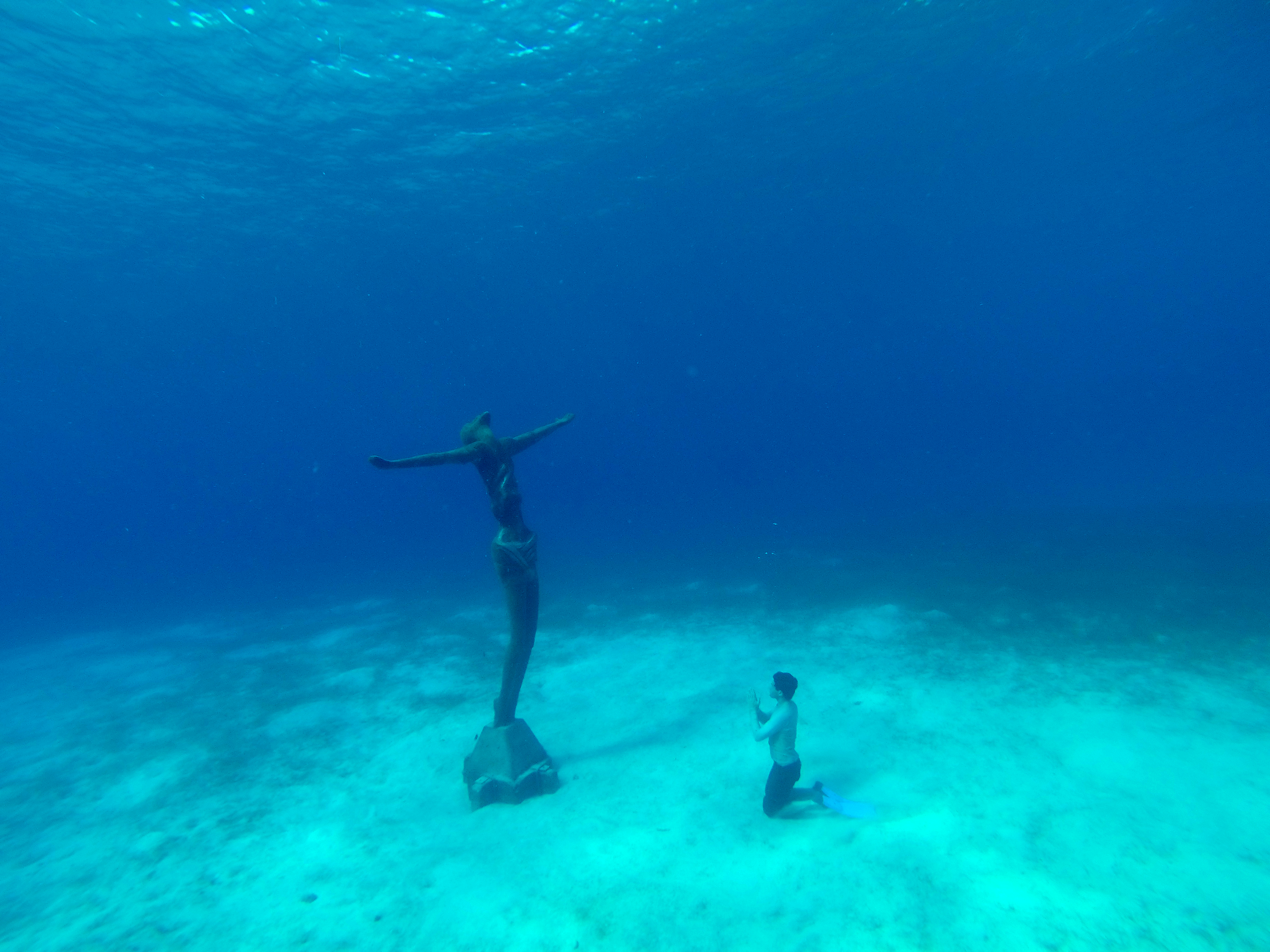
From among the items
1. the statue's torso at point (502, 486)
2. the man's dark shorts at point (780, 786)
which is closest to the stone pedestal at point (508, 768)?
the statue's torso at point (502, 486)

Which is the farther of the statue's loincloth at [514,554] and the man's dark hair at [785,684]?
the statue's loincloth at [514,554]

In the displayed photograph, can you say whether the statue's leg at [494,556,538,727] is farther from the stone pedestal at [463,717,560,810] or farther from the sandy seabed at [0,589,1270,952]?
the sandy seabed at [0,589,1270,952]

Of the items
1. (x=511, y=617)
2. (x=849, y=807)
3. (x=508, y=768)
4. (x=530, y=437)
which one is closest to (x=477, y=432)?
(x=530, y=437)

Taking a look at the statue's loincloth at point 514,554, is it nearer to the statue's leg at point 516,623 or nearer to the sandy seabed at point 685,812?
the statue's leg at point 516,623

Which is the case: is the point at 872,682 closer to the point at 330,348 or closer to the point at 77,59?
the point at 77,59

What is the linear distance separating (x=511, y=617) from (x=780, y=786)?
11.3 feet

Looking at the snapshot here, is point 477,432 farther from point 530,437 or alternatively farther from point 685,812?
point 685,812

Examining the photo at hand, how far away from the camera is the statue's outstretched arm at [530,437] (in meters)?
6.90

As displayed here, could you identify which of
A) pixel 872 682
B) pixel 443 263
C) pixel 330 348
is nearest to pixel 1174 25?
pixel 872 682

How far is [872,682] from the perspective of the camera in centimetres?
956

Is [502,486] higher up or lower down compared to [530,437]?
lower down

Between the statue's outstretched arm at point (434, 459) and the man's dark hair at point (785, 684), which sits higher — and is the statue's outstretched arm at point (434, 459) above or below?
above

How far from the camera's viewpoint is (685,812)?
6691 mm

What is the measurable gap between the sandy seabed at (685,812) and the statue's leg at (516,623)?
1.17 metres
